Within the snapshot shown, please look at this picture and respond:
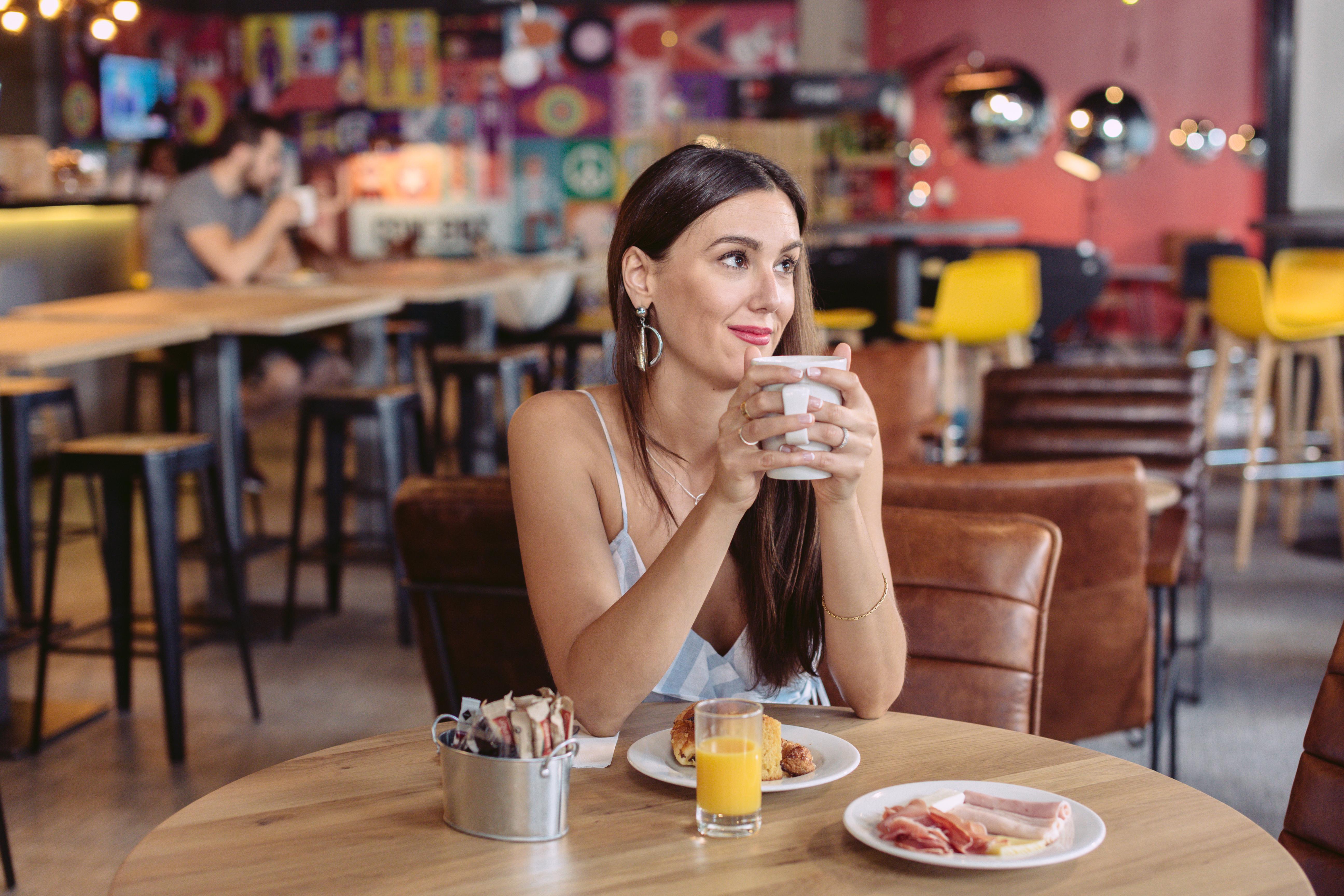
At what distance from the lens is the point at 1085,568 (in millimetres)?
2381

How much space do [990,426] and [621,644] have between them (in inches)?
98.5

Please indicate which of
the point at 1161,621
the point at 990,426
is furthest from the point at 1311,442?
the point at 1161,621

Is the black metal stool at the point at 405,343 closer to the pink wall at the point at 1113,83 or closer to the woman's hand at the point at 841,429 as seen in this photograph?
the woman's hand at the point at 841,429

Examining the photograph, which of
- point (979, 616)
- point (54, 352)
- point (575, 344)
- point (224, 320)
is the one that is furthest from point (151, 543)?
point (575, 344)

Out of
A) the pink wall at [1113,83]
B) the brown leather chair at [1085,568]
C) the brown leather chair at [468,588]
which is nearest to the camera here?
the brown leather chair at [468,588]

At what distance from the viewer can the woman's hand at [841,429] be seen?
1140 millimetres

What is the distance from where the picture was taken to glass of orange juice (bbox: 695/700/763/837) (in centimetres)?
104

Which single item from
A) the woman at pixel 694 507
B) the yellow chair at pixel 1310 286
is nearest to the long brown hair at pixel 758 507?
the woman at pixel 694 507

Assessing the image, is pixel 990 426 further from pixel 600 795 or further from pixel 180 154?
pixel 180 154

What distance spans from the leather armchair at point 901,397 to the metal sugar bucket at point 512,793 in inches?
118

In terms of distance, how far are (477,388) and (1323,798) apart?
4.80m

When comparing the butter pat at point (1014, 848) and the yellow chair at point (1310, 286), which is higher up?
the yellow chair at point (1310, 286)

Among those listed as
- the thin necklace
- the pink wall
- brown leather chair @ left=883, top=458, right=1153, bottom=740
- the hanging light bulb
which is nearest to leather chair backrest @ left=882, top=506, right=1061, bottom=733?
the thin necklace

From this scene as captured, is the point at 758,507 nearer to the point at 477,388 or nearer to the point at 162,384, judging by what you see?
the point at 162,384
